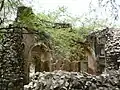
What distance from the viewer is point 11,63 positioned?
780 cm

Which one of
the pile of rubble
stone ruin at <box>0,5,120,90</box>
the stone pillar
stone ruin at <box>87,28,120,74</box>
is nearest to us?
the pile of rubble

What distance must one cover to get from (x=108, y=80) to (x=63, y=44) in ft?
19.5

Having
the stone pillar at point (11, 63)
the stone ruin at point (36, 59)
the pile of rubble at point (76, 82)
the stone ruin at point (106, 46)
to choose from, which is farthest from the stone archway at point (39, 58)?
the pile of rubble at point (76, 82)

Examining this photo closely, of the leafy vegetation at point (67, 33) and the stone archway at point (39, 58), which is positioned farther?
the stone archway at point (39, 58)

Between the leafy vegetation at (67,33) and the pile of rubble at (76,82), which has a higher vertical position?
the leafy vegetation at (67,33)

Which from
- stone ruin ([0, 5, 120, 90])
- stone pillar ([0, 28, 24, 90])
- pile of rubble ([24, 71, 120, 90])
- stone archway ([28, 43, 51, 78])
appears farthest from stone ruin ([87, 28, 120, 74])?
pile of rubble ([24, 71, 120, 90])

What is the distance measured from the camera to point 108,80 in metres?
3.96

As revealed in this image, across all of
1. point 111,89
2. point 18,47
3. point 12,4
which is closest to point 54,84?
point 111,89

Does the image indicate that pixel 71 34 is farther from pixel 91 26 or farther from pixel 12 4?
pixel 12 4

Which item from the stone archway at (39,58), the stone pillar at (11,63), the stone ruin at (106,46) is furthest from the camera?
the stone archway at (39,58)

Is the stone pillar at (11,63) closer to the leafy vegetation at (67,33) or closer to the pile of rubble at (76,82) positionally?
the leafy vegetation at (67,33)

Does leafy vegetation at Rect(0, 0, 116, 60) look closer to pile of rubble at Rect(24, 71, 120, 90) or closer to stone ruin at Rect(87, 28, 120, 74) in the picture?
stone ruin at Rect(87, 28, 120, 74)

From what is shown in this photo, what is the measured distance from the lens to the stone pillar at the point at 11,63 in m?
7.55

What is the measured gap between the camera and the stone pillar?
7555mm
